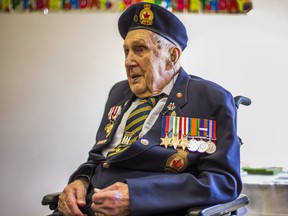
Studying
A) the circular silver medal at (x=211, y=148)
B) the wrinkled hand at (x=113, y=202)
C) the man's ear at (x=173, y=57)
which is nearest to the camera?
the wrinkled hand at (x=113, y=202)

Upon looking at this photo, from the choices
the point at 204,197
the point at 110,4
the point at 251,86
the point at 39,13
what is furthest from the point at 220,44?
the point at 204,197

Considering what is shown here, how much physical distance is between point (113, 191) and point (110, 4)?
68.1 inches

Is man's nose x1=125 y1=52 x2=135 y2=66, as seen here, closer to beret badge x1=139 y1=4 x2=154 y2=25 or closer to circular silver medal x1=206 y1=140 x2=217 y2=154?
beret badge x1=139 y1=4 x2=154 y2=25

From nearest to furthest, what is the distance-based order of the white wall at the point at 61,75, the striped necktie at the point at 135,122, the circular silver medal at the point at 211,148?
the circular silver medal at the point at 211,148, the striped necktie at the point at 135,122, the white wall at the point at 61,75

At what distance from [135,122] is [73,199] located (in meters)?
0.38

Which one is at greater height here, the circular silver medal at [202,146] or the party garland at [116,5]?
the party garland at [116,5]

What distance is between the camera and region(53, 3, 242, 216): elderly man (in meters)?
1.41

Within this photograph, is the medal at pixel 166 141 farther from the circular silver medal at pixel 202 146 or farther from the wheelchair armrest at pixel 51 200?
the wheelchair armrest at pixel 51 200

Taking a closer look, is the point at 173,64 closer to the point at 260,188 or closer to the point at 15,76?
the point at 260,188

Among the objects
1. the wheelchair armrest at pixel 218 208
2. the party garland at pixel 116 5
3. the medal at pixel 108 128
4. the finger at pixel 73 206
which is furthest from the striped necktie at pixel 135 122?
the party garland at pixel 116 5

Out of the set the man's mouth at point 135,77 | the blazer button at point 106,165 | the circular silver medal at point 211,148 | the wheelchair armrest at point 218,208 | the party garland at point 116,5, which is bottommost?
the wheelchair armrest at point 218,208

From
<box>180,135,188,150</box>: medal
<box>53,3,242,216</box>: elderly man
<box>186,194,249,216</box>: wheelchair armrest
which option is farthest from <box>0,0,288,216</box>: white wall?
<box>186,194,249,216</box>: wheelchair armrest

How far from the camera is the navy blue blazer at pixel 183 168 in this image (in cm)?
141

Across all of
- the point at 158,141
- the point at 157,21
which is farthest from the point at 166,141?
the point at 157,21
